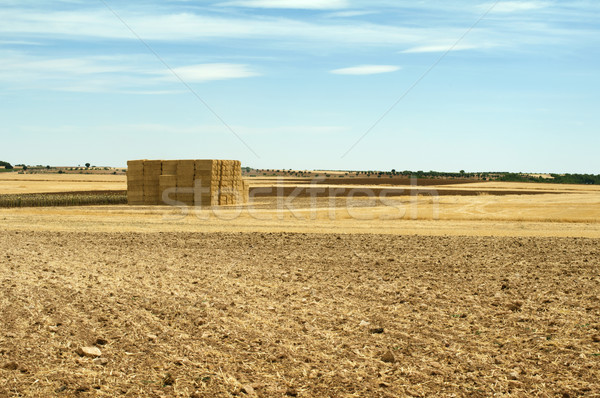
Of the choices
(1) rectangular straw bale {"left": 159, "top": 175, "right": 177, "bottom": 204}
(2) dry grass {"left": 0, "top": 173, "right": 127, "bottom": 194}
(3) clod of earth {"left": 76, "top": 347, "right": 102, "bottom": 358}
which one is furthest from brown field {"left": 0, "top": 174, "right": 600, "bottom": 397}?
(2) dry grass {"left": 0, "top": 173, "right": 127, "bottom": 194}

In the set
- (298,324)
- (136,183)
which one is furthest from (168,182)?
(298,324)

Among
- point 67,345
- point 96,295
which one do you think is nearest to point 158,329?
point 67,345

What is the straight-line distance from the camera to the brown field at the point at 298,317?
657cm

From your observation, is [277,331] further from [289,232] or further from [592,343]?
[289,232]

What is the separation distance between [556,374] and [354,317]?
3.18 m

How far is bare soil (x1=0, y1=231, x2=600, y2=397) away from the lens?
653 cm

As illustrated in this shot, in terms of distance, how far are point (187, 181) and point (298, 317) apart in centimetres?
2607

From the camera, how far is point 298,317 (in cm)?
901

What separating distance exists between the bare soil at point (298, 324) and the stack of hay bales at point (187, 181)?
1849 centimetres

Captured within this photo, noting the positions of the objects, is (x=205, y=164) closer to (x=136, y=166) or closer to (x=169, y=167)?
(x=169, y=167)

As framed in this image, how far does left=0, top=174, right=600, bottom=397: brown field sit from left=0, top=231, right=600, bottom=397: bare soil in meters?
0.03

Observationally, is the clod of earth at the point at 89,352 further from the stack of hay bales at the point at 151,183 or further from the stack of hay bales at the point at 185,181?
the stack of hay bales at the point at 151,183

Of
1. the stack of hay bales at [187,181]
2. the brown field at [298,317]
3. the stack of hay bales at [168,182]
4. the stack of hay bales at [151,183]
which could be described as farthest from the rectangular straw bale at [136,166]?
the brown field at [298,317]

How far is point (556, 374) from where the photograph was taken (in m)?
6.81
